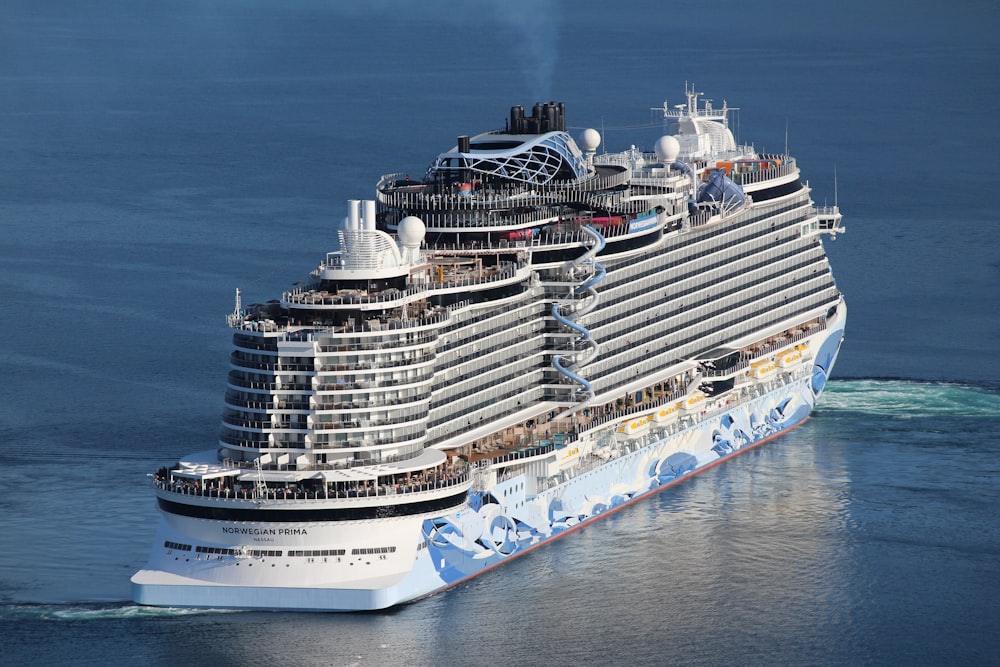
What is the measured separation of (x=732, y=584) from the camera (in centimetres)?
7588

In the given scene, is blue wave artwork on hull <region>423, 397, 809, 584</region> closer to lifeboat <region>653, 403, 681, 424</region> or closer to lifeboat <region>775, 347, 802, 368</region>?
lifeboat <region>653, 403, 681, 424</region>

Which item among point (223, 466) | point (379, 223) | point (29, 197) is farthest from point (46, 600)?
point (29, 197)

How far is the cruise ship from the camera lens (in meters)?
71.4

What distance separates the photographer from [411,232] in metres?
79.4

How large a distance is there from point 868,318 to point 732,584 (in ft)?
137

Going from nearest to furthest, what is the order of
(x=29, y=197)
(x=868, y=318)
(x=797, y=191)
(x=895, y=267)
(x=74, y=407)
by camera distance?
(x=74, y=407) → (x=797, y=191) → (x=868, y=318) → (x=895, y=267) → (x=29, y=197)

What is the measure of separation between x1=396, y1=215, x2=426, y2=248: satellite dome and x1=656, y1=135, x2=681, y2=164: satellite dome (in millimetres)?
19782

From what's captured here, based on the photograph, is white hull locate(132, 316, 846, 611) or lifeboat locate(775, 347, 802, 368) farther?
lifeboat locate(775, 347, 802, 368)

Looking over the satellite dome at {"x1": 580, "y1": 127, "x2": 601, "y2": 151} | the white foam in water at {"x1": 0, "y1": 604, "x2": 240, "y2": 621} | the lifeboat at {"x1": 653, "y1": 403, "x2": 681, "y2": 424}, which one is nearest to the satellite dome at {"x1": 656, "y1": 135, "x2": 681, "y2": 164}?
the satellite dome at {"x1": 580, "y1": 127, "x2": 601, "y2": 151}

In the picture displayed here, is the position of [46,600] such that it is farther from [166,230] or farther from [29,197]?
[29,197]

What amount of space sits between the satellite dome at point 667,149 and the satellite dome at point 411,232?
19.8 meters

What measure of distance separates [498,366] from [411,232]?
19.8ft

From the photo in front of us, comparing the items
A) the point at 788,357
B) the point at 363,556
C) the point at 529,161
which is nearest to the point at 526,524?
the point at 363,556

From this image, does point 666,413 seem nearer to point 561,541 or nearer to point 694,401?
point 694,401
